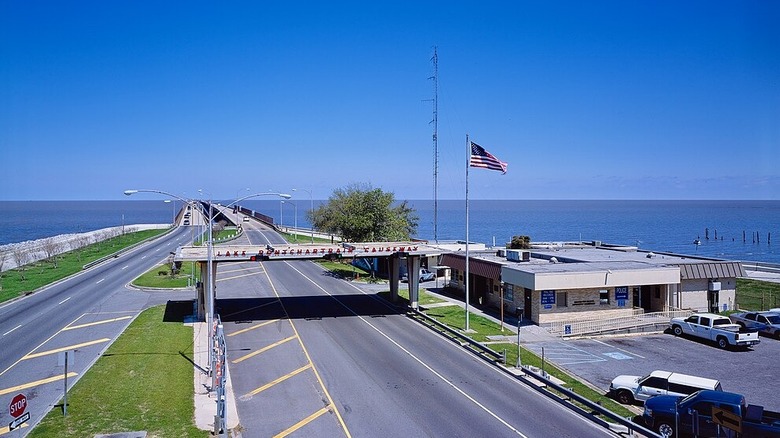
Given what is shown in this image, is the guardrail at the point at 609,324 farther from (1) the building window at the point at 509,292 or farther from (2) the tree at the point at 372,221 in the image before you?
(2) the tree at the point at 372,221

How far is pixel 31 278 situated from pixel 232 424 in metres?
49.5

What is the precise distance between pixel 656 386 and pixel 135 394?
20831 millimetres

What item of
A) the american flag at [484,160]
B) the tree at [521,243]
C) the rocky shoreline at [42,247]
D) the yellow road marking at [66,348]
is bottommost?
the yellow road marking at [66,348]

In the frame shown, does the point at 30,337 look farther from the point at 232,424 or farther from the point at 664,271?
the point at 664,271

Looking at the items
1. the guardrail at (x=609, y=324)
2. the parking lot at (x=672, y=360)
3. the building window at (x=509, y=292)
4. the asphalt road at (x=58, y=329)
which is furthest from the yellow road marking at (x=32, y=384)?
the building window at (x=509, y=292)

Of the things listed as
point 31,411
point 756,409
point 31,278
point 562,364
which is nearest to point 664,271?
point 562,364

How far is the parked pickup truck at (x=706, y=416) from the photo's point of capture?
1794cm

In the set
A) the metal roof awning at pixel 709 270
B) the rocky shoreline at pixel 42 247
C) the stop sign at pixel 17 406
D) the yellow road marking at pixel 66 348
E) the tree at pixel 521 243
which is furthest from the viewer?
the rocky shoreline at pixel 42 247

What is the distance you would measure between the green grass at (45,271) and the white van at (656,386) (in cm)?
4600

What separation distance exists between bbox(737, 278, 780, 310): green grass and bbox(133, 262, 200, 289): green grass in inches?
1920

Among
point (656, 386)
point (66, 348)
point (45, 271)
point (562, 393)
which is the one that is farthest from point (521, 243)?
point (45, 271)

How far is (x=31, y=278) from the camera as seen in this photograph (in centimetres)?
5872

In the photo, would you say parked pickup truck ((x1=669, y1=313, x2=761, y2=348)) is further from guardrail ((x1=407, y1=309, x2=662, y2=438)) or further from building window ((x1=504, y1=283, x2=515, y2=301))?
guardrail ((x1=407, y1=309, x2=662, y2=438))

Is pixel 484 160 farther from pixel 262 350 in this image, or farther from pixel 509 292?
pixel 262 350
